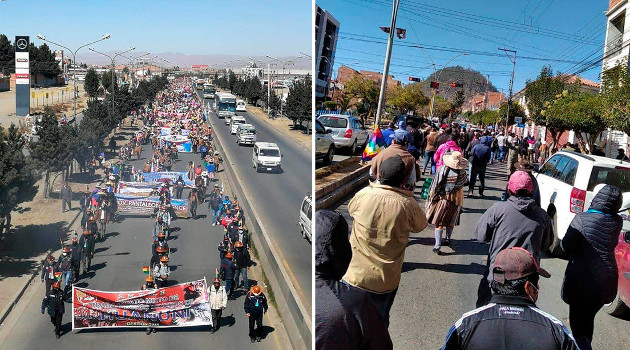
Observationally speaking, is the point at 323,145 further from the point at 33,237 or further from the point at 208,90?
the point at 208,90

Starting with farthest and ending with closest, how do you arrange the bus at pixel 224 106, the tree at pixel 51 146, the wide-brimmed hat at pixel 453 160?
the bus at pixel 224 106 < the tree at pixel 51 146 < the wide-brimmed hat at pixel 453 160

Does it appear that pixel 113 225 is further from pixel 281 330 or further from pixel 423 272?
pixel 423 272

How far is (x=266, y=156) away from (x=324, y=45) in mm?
3251

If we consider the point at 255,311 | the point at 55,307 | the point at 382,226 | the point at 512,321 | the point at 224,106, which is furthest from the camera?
the point at 224,106

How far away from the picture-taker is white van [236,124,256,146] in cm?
514

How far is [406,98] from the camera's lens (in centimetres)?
324

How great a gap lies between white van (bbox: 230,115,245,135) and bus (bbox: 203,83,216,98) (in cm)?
53

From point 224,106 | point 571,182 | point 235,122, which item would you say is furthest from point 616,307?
point 224,106

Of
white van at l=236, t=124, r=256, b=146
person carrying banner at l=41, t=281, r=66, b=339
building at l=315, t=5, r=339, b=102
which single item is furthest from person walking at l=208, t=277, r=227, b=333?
building at l=315, t=5, r=339, b=102

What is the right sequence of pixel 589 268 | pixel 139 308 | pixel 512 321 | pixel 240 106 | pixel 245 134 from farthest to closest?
1. pixel 240 106
2. pixel 245 134
3. pixel 139 308
4. pixel 589 268
5. pixel 512 321

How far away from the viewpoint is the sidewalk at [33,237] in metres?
3.36

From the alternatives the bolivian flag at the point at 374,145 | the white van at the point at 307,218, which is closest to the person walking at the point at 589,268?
the bolivian flag at the point at 374,145

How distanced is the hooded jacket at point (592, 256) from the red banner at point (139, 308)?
2.35 metres

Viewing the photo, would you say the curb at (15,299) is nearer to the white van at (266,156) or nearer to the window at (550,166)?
the white van at (266,156)
